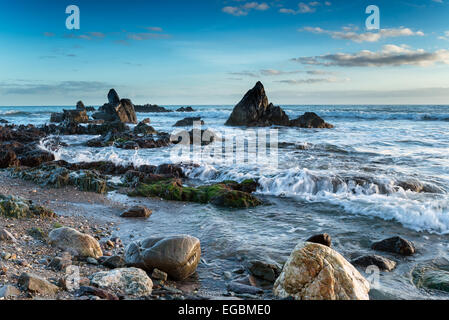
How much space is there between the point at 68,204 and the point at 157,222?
2.31 m

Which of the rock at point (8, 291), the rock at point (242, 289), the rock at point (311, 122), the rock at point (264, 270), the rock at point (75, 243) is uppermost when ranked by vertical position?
the rock at point (311, 122)

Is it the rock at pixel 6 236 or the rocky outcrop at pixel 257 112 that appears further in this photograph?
the rocky outcrop at pixel 257 112

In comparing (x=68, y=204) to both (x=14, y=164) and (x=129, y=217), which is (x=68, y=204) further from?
(x=14, y=164)

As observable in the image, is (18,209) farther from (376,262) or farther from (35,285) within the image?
(376,262)

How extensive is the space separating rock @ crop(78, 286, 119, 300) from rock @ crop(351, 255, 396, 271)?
3202mm

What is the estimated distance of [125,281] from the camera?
3.75m

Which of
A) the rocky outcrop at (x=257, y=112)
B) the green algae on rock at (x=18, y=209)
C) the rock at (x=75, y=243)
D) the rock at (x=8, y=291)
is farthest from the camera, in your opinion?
the rocky outcrop at (x=257, y=112)

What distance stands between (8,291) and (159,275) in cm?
161

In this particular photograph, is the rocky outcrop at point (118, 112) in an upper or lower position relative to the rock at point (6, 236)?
upper

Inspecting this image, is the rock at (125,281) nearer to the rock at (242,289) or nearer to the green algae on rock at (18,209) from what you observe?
the rock at (242,289)

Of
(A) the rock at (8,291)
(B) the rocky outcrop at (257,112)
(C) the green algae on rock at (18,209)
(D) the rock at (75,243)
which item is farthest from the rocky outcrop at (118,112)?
(A) the rock at (8,291)

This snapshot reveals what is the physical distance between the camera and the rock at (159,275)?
4.14 m

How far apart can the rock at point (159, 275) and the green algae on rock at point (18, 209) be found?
2.92m

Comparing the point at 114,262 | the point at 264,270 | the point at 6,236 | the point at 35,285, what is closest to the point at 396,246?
the point at 264,270
